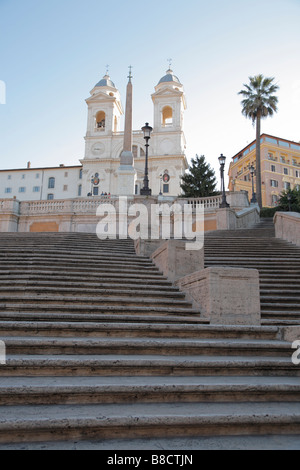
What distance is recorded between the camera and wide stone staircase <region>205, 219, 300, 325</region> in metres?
6.96

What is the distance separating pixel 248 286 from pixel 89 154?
6685 cm

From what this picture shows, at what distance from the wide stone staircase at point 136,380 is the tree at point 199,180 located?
3338 cm

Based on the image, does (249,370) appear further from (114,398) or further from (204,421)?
(114,398)

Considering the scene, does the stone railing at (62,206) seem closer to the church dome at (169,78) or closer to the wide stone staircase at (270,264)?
the wide stone staircase at (270,264)

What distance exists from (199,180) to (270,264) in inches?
1224

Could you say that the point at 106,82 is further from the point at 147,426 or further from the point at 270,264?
the point at 147,426

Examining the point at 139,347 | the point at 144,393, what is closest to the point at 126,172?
the point at 139,347

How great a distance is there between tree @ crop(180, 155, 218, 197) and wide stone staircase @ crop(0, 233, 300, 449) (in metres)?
33.4

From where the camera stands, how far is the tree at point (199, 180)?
129ft

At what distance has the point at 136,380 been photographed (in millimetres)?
3861

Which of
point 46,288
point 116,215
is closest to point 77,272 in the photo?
point 46,288

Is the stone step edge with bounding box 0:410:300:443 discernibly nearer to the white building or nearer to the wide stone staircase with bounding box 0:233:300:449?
the wide stone staircase with bounding box 0:233:300:449

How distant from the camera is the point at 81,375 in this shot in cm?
399

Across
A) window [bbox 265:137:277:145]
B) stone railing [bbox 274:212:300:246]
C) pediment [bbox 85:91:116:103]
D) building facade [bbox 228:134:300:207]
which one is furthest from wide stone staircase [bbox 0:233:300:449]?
window [bbox 265:137:277:145]
